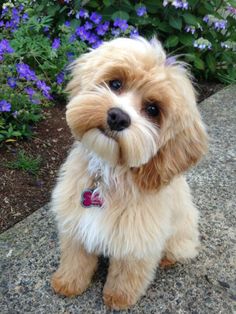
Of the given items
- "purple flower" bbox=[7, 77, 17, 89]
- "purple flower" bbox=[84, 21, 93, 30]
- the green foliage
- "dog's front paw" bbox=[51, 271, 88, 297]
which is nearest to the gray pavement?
"dog's front paw" bbox=[51, 271, 88, 297]

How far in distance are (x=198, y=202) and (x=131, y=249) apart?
121cm

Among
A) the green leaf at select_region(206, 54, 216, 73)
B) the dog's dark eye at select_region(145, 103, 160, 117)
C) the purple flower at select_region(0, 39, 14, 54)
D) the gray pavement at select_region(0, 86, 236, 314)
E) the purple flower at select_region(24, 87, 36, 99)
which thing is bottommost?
the gray pavement at select_region(0, 86, 236, 314)

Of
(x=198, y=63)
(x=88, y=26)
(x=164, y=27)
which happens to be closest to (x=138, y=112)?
(x=88, y=26)

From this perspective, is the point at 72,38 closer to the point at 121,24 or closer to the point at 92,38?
the point at 92,38

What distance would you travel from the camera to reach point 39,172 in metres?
3.50

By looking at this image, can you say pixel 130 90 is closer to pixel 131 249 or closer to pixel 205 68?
pixel 131 249

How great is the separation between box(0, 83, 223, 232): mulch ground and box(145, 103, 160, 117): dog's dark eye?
1.38 m

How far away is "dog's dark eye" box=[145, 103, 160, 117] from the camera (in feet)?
7.08

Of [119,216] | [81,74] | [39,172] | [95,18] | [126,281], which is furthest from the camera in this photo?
[95,18]

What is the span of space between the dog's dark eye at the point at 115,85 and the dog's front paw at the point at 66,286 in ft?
3.68

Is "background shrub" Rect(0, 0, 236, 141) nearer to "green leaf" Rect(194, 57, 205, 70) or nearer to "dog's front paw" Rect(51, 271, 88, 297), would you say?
"green leaf" Rect(194, 57, 205, 70)

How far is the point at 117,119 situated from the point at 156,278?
1254mm

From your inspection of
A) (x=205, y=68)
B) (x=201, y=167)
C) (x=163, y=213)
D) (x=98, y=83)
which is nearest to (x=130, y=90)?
(x=98, y=83)

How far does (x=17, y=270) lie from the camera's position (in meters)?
2.81
